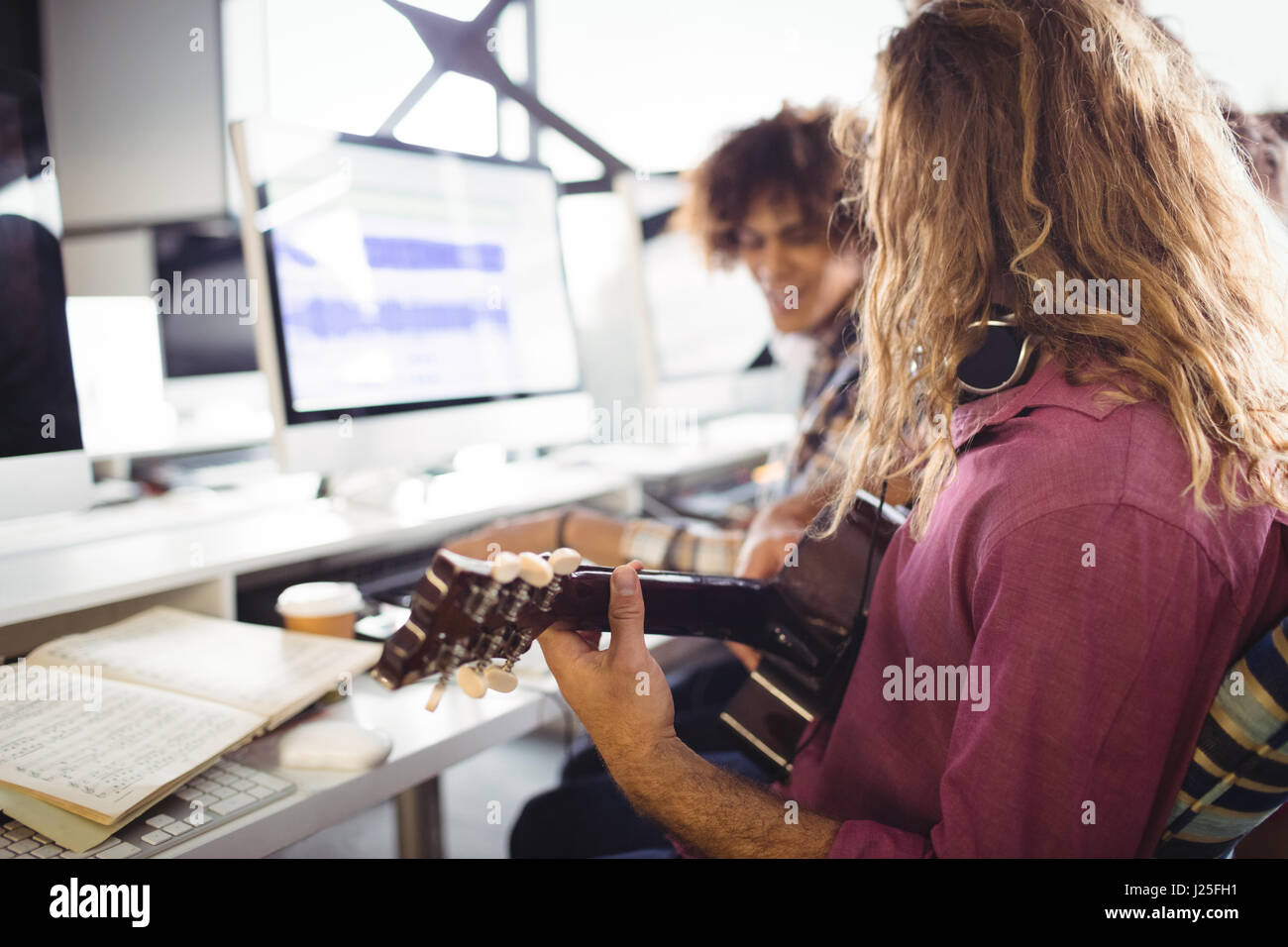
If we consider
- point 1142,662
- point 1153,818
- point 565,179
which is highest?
point 565,179

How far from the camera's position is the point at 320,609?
0.97 meters

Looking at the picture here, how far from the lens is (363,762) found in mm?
775

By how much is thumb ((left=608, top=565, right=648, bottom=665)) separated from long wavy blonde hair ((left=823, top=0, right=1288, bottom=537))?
0.80 ft

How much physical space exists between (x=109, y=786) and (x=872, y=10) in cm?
Result: 283

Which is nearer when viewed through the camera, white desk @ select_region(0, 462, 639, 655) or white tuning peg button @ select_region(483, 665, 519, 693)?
white tuning peg button @ select_region(483, 665, 519, 693)

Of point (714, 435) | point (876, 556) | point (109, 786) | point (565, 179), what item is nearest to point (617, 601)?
point (876, 556)

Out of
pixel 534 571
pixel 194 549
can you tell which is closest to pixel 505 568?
pixel 534 571

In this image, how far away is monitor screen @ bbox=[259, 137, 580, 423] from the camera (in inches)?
46.6

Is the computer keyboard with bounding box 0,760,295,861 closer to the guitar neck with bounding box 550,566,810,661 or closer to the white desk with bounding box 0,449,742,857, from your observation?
the white desk with bounding box 0,449,742,857

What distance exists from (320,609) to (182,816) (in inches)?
12.2

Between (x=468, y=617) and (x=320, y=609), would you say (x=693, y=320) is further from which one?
(x=468, y=617)

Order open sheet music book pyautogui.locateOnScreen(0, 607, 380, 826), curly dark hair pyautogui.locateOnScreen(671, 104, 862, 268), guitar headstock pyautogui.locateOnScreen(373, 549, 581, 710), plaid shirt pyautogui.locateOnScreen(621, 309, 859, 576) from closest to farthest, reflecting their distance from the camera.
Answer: guitar headstock pyautogui.locateOnScreen(373, 549, 581, 710) → open sheet music book pyautogui.locateOnScreen(0, 607, 380, 826) → plaid shirt pyautogui.locateOnScreen(621, 309, 859, 576) → curly dark hair pyautogui.locateOnScreen(671, 104, 862, 268)

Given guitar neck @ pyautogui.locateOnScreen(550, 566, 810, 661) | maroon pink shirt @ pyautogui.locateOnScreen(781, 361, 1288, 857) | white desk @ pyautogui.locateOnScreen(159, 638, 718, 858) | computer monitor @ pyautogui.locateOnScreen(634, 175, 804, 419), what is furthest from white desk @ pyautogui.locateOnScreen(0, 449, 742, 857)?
computer monitor @ pyautogui.locateOnScreen(634, 175, 804, 419)

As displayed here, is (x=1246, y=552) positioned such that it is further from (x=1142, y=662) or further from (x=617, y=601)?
(x=617, y=601)
